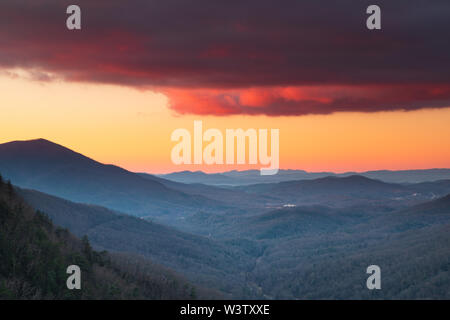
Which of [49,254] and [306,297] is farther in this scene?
[306,297]

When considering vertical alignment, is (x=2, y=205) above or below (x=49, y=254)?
above
